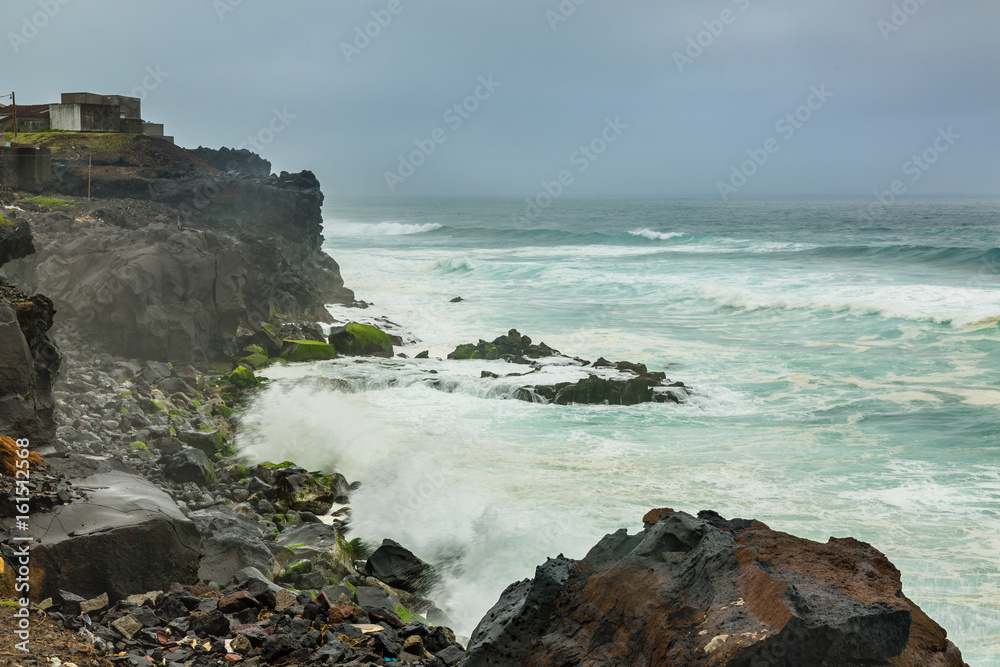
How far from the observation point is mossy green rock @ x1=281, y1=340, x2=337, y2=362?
51.3ft

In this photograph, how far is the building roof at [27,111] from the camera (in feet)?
103

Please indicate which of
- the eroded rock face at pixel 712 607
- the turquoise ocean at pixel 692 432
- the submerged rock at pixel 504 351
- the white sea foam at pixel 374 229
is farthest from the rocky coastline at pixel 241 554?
the white sea foam at pixel 374 229

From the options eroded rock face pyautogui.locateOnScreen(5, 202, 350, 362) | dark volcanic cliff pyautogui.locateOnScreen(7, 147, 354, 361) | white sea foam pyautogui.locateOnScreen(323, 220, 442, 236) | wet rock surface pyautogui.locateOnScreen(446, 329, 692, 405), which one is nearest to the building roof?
dark volcanic cliff pyautogui.locateOnScreen(7, 147, 354, 361)

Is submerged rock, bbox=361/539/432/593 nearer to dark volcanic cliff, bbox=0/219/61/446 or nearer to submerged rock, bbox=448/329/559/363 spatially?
dark volcanic cliff, bbox=0/219/61/446

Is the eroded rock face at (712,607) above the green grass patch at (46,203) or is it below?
below

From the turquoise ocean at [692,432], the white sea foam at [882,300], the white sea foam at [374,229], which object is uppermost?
the white sea foam at [374,229]

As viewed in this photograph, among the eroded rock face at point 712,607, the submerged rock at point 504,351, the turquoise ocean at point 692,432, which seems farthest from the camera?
the submerged rock at point 504,351

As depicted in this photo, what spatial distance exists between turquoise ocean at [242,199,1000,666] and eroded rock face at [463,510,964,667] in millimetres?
2882

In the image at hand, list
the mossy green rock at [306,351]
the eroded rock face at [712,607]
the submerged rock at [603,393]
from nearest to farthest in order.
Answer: the eroded rock face at [712,607], the submerged rock at [603,393], the mossy green rock at [306,351]

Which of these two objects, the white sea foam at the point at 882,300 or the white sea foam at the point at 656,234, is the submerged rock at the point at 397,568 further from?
the white sea foam at the point at 656,234

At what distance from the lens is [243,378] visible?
13.5 metres

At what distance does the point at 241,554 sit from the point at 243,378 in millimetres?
8096

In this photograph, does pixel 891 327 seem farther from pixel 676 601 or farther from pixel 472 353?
pixel 676 601

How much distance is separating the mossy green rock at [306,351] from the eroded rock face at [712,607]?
12408mm
